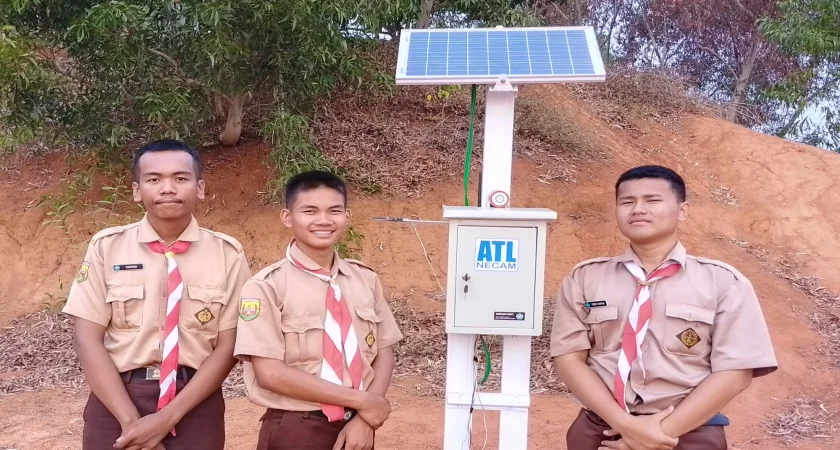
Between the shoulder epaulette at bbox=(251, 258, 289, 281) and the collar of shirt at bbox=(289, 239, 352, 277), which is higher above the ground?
the collar of shirt at bbox=(289, 239, 352, 277)

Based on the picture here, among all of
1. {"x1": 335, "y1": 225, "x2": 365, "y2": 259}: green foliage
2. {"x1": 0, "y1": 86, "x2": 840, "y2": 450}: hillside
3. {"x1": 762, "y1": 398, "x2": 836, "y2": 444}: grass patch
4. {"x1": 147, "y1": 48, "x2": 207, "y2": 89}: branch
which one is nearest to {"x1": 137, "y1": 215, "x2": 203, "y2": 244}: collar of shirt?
{"x1": 0, "y1": 86, "x2": 840, "y2": 450}: hillside

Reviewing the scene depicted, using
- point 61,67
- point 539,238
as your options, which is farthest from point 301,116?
point 539,238

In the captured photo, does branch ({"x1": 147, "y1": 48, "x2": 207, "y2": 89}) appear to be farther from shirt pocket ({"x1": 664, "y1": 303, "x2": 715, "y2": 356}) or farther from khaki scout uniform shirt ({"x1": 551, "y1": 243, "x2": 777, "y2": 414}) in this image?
shirt pocket ({"x1": 664, "y1": 303, "x2": 715, "y2": 356})

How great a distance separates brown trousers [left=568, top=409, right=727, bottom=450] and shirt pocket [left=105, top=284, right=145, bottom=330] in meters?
1.64

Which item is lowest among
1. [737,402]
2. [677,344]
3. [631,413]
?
[737,402]

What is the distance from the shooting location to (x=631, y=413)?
2.27m

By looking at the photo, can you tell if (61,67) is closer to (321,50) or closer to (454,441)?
(321,50)

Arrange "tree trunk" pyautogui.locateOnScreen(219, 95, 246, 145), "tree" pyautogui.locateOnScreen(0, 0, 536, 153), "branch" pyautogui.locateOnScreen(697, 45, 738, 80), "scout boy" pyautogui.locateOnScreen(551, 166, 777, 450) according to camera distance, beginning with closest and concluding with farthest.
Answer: "scout boy" pyautogui.locateOnScreen(551, 166, 777, 450)
"tree" pyautogui.locateOnScreen(0, 0, 536, 153)
"tree trunk" pyautogui.locateOnScreen(219, 95, 246, 145)
"branch" pyautogui.locateOnScreen(697, 45, 738, 80)

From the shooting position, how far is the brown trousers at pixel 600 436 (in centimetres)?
226

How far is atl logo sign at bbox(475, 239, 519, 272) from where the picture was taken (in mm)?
2488

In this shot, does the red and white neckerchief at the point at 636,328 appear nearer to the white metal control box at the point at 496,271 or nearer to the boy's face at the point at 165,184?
the white metal control box at the point at 496,271

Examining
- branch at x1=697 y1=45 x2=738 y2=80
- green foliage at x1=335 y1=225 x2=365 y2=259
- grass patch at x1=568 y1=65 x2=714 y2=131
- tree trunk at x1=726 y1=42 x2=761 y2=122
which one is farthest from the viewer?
branch at x1=697 y1=45 x2=738 y2=80

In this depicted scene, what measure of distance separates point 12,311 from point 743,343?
656 centimetres

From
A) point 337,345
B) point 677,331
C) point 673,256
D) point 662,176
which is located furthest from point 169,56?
point 677,331
